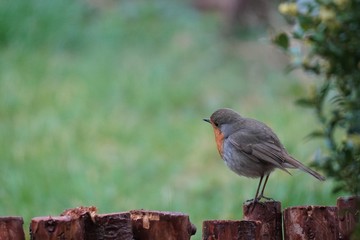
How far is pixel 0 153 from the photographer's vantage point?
7.71 metres

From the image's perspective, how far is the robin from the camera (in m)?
4.96

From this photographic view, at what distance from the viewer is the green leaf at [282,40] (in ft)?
14.9

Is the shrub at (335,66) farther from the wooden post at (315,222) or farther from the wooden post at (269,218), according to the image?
the wooden post at (269,218)

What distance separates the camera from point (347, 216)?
3871mm

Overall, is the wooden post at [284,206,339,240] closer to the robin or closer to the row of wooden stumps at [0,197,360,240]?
the row of wooden stumps at [0,197,360,240]

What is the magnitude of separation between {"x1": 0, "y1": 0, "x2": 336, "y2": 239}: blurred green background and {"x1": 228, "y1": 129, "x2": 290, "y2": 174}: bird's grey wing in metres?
1.42

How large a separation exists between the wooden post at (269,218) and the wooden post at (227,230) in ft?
1.10

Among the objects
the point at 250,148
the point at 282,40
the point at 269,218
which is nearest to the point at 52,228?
the point at 269,218

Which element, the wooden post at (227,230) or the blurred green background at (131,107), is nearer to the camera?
the wooden post at (227,230)

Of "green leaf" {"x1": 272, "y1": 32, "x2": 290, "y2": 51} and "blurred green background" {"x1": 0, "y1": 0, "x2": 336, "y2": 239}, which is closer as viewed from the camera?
"green leaf" {"x1": 272, "y1": 32, "x2": 290, "y2": 51}

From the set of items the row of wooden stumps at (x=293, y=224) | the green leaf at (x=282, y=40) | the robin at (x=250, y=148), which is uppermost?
the green leaf at (x=282, y=40)

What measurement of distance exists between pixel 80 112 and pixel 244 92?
197 centimetres

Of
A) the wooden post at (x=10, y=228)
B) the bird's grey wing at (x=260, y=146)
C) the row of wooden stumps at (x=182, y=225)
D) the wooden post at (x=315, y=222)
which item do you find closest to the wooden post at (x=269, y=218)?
the row of wooden stumps at (x=182, y=225)

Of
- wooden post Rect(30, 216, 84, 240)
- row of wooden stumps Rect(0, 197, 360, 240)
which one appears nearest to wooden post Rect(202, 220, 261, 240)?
row of wooden stumps Rect(0, 197, 360, 240)
